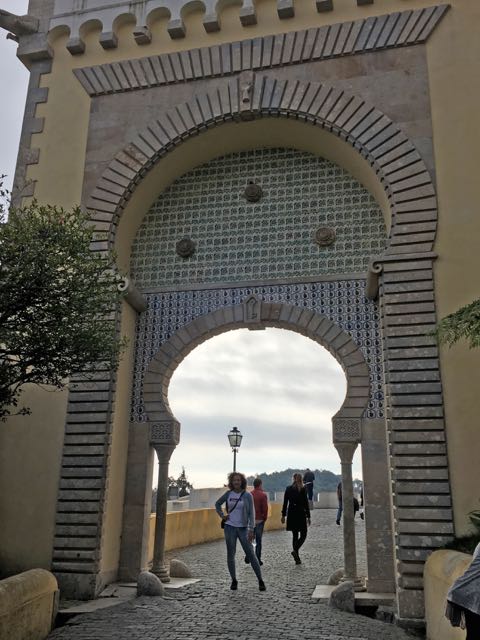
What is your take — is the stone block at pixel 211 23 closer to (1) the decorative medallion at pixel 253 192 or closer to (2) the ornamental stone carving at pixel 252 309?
(1) the decorative medallion at pixel 253 192

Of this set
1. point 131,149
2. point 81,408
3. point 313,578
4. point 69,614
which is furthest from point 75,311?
point 313,578

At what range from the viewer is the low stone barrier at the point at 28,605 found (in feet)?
17.4

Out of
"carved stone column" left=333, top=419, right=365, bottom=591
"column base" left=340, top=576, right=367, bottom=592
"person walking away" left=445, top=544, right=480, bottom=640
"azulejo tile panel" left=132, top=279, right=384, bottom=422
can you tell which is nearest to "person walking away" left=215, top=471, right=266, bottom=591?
"column base" left=340, top=576, right=367, bottom=592

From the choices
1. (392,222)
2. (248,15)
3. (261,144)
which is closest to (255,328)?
(392,222)

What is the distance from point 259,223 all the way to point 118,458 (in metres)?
4.18

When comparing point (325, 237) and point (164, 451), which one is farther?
point (325, 237)

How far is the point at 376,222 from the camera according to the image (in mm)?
9367

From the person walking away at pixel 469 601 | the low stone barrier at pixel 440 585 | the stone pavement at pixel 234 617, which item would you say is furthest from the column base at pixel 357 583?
the person walking away at pixel 469 601

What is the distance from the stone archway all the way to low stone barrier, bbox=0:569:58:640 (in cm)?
267

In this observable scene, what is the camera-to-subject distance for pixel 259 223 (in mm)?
9812

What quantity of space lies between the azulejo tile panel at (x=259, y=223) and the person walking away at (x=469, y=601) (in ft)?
20.8

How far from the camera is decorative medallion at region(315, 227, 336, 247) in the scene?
30.7 ft

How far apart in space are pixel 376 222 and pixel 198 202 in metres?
2.94

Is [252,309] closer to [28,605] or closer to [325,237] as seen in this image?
[325,237]
